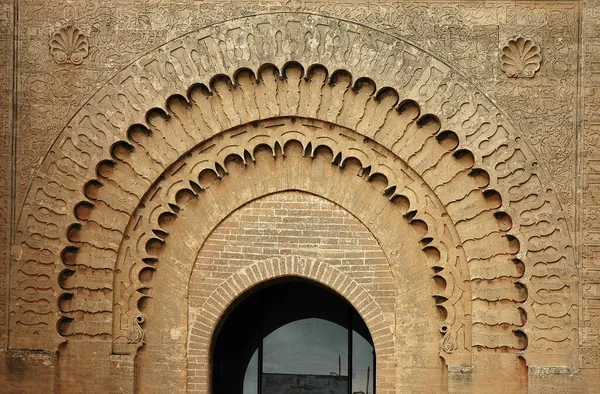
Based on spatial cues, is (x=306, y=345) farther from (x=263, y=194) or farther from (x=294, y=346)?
(x=263, y=194)

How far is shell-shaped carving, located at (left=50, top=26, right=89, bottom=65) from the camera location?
11062 millimetres

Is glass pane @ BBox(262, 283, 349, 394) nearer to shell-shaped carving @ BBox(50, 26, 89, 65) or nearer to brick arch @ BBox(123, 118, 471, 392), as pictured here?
brick arch @ BBox(123, 118, 471, 392)

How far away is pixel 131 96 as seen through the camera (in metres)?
11.0

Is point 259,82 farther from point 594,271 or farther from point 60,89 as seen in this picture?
point 594,271

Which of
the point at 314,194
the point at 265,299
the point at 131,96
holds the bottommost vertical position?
the point at 265,299

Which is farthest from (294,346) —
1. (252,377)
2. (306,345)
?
(252,377)

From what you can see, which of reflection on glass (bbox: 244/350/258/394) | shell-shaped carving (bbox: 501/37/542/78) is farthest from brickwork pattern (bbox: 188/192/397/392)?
shell-shaped carving (bbox: 501/37/542/78)

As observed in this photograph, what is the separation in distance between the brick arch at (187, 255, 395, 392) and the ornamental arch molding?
0.75 metres

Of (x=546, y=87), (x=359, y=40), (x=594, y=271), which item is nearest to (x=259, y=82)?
(x=359, y=40)

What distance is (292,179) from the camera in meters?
11.2

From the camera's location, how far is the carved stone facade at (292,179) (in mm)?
10781

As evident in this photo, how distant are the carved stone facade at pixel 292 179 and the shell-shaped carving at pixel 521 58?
0.02 meters

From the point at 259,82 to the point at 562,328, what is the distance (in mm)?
3209

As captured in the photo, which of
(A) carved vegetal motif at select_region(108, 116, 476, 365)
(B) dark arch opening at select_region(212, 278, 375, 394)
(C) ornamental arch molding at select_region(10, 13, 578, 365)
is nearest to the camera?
(C) ornamental arch molding at select_region(10, 13, 578, 365)
